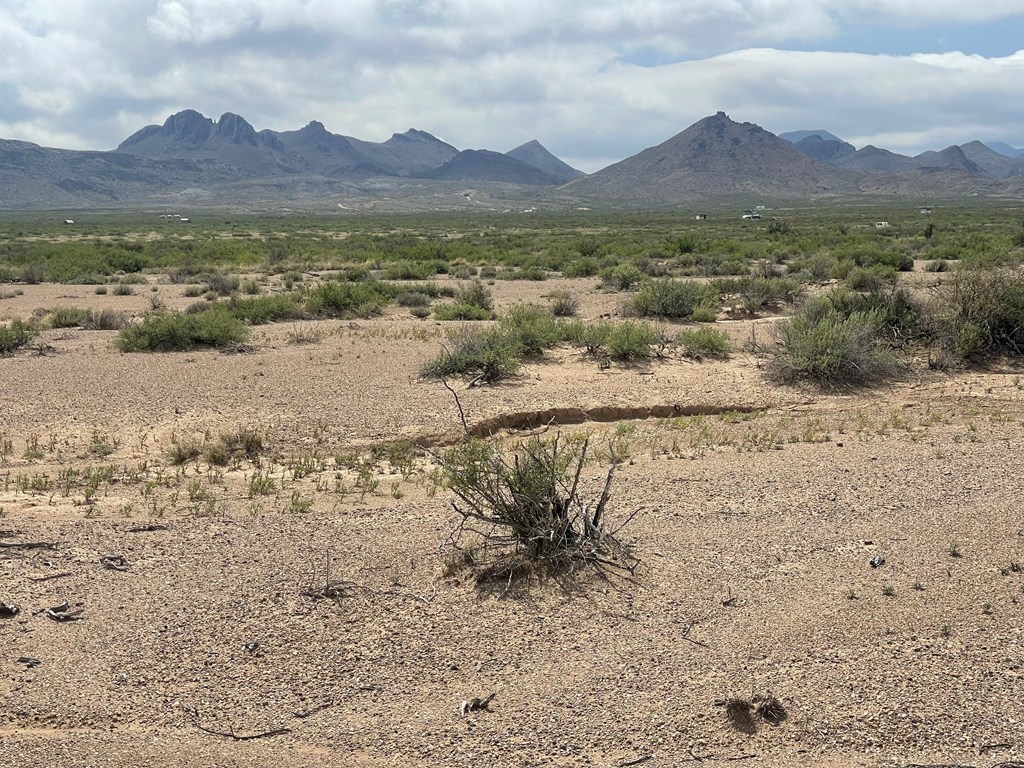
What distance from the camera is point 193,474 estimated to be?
940cm

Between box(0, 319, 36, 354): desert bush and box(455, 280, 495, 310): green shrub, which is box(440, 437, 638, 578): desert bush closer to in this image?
box(0, 319, 36, 354): desert bush

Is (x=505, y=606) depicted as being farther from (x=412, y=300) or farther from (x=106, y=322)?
(x=412, y=300)

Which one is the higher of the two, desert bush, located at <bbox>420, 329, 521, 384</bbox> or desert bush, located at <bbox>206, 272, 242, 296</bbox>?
desert bush, located at <bbox>206, 272, 242, 296</bbox>

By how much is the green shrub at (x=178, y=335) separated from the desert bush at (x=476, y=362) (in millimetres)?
4460

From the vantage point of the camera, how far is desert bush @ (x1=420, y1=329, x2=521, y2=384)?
13898 millimetres

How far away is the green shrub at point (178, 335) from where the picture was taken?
16.2 meters

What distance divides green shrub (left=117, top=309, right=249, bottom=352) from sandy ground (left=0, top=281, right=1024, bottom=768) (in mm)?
5919

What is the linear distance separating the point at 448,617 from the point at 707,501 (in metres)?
3.05

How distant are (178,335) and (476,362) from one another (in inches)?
228

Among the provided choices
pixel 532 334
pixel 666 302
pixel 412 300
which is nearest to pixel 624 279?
pixel 412 300

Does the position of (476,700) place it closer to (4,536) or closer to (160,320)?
(4,536)

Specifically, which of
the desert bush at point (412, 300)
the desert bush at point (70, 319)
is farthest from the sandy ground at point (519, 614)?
the desert bush at point (412, 300)

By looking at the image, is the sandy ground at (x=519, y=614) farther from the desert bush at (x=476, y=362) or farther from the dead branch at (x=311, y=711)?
the desert bush at (x=476, y=362)

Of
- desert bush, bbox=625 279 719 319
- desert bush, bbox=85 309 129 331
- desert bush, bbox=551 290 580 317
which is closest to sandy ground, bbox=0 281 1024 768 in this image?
desert bush, bbox=625 279 719 319
